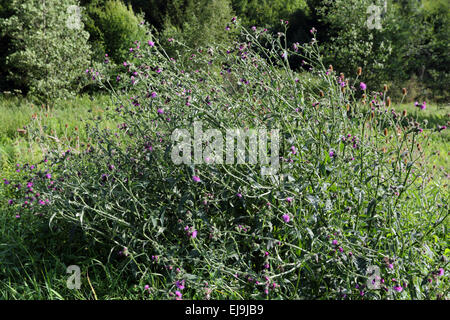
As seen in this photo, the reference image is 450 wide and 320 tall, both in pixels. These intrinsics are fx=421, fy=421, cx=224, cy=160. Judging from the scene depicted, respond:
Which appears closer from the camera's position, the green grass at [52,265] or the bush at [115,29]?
the green grass at [52,265]

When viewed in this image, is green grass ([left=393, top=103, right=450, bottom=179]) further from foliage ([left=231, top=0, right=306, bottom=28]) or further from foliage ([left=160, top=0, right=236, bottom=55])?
foliage ([left=231, top=0, right=306, bottom=28])

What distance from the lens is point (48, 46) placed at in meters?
10.1

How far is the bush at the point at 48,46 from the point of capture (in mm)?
9859

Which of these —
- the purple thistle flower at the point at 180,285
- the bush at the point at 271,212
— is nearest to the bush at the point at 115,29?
the bush at the point at 271,212

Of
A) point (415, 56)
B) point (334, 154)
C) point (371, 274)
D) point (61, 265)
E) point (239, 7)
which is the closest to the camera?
point (371, 274)

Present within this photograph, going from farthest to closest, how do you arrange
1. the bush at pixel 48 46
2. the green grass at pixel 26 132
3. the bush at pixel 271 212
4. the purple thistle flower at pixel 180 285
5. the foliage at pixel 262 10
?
the foliage at pixel 262 10 → the bush at pixel 48 46 → the green grass at pixel 26 132 → the bush at pixel 271 212 → the purple thistle flower at pixel 180 285

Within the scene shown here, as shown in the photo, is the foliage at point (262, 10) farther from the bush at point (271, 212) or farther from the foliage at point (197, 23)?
the bush at point (271, 212)

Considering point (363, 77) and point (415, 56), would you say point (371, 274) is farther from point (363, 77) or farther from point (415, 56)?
point (415, 56)

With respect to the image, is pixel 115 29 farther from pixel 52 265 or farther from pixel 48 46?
pixel 52 265

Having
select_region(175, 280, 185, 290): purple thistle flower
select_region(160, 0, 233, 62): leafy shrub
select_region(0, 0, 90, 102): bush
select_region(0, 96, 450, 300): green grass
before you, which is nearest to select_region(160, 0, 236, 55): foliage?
select_region(160, 0, 233, 62): leafy shrub

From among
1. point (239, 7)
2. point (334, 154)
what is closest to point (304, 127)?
point (334, 154)

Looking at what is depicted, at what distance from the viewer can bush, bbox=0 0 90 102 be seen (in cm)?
986
